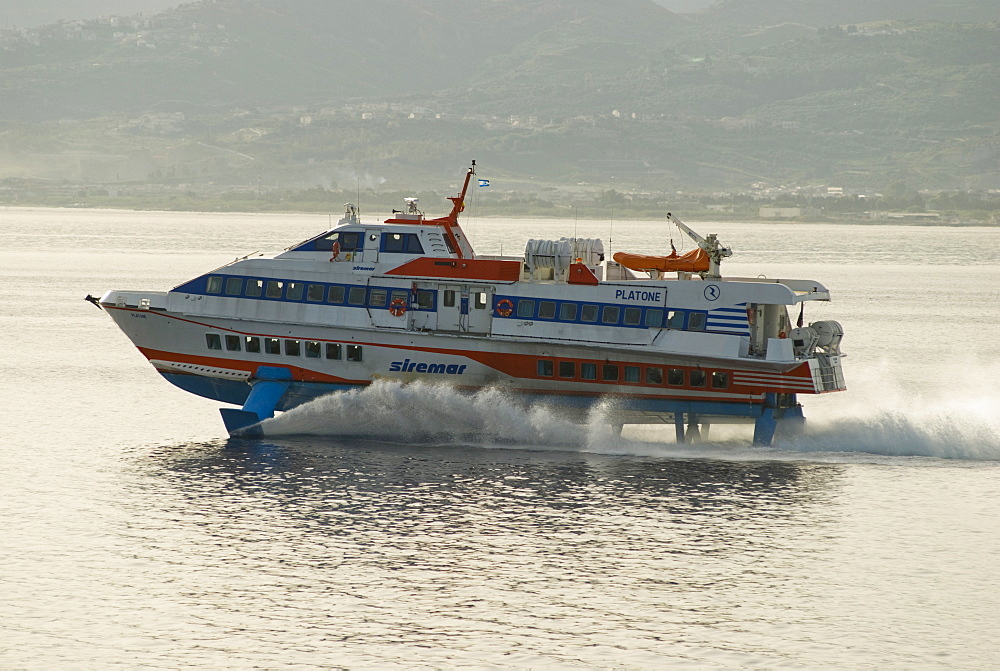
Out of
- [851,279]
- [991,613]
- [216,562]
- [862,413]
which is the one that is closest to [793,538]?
[991,613]

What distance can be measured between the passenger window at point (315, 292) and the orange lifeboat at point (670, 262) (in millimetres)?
9351

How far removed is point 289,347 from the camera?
4019cm

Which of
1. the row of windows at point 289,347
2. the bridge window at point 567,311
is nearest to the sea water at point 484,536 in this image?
the row of windows at point 289,347

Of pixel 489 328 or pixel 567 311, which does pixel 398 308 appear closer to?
pixel 489 328

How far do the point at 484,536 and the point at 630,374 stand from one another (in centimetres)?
953

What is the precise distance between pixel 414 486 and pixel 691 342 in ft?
30.9

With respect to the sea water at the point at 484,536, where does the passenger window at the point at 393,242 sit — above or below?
above

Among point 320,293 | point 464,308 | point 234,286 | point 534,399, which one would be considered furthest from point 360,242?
point 534,399

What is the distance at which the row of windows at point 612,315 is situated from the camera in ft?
125

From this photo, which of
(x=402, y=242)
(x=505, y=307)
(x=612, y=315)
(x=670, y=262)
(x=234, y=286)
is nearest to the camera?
(x=612, y=315)

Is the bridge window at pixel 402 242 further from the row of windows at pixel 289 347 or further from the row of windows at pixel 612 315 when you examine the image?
the row of windows at pixel 612 315

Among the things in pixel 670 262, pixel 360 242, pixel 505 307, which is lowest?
pixel 505 307

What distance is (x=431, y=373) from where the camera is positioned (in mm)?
39656

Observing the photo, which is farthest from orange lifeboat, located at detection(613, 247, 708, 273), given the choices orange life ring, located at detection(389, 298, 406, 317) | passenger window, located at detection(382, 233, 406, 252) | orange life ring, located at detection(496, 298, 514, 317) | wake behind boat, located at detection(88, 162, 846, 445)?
orange life ring, located at detection(389, 298, 406, 317)
